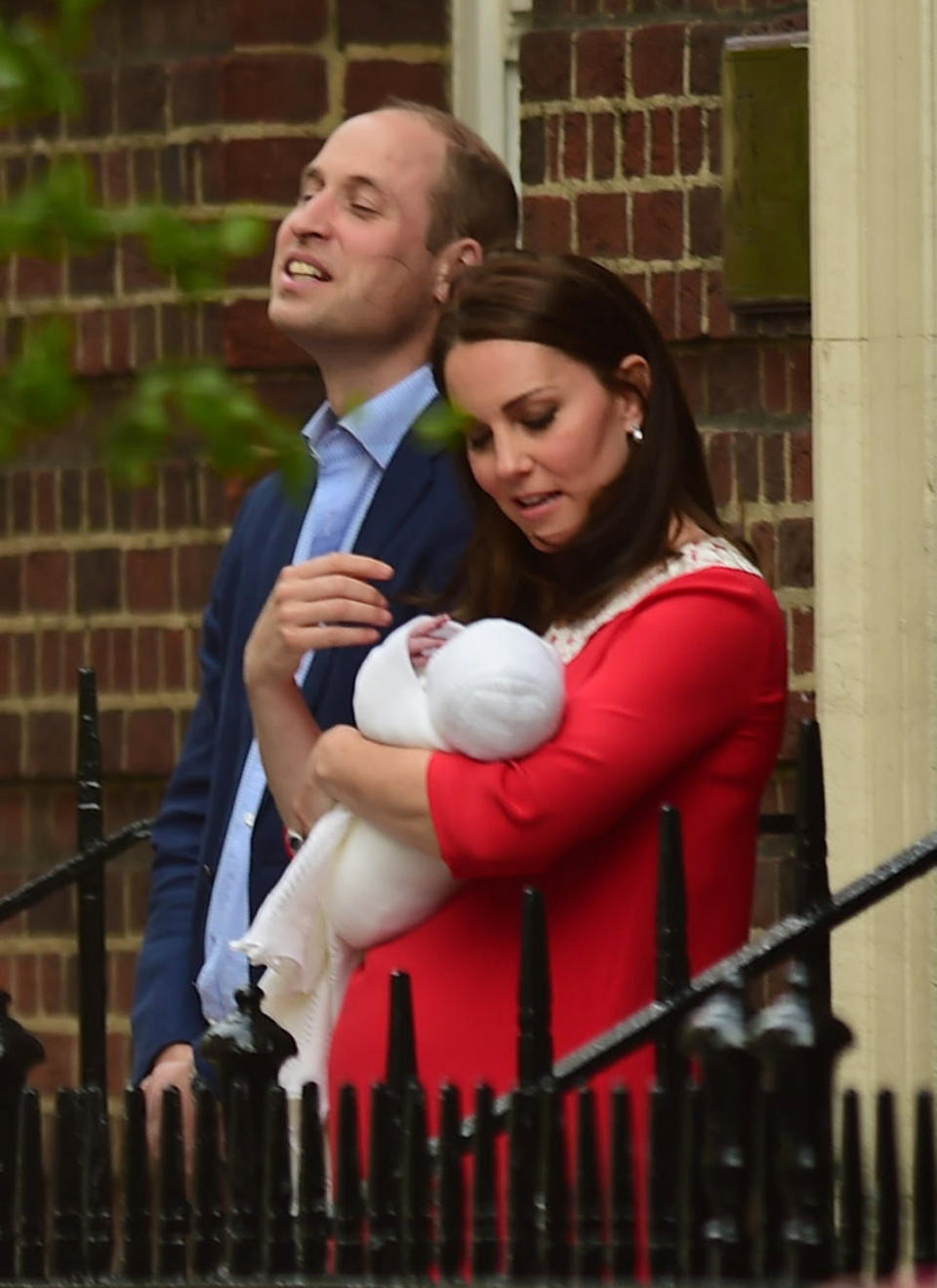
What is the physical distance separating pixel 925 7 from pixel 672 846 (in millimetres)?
1700

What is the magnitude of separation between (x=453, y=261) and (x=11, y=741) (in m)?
3.11

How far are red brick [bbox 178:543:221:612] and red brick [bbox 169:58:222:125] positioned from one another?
3.02 ft

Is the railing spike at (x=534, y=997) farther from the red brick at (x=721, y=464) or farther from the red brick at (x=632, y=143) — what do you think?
the red brick at (x=632, y=143)

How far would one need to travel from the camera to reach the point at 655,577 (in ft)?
10.9

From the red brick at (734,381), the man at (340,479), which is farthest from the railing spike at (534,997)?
the red brick at (734,381)

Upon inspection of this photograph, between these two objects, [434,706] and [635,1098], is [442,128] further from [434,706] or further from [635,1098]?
[635,1098]

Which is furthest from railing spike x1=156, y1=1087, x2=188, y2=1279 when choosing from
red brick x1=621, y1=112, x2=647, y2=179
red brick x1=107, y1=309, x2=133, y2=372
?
red brick x1=107, y1=309, x2=133, y2=372

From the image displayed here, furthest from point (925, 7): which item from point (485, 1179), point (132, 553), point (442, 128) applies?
point (132, 553)

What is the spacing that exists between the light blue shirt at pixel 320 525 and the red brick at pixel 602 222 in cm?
207

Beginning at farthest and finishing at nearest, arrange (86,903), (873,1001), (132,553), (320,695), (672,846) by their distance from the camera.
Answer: (132,553) < (86,903) < (873,1001) < (320,695) < (672,846)

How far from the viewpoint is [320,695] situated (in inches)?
151

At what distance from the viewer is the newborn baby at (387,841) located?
3174 mm

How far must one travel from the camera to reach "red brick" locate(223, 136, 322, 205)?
6.27 m

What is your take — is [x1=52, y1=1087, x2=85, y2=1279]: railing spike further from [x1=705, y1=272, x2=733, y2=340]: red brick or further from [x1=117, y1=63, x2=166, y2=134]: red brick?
[x1=117, y1=63, x2=166, y2=134]: red brick
